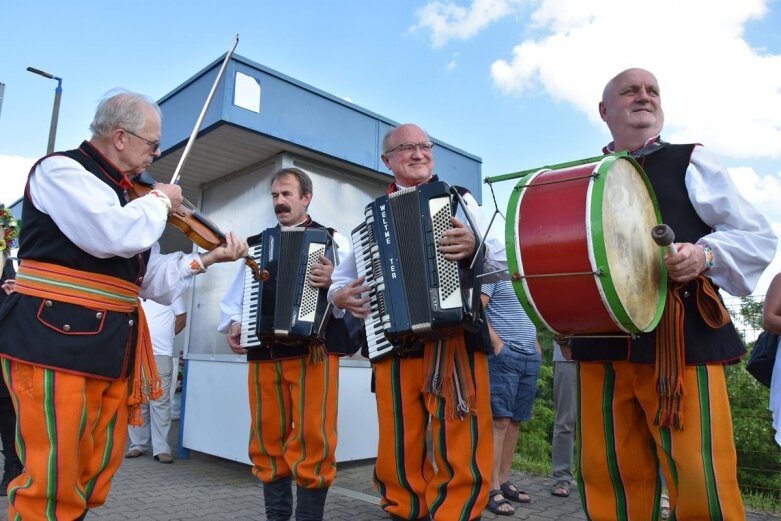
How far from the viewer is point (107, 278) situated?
7.88ft

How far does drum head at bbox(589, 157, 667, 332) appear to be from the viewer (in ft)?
6.29

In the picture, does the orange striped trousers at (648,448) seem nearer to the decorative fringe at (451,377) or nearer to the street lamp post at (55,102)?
the decorative fringe at (451,377)

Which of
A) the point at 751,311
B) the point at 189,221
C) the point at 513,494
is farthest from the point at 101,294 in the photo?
the point at 751,311

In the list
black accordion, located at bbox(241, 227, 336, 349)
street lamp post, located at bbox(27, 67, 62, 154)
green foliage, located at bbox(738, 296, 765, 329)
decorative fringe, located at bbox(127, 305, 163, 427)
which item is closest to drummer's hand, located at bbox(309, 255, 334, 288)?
black accordion, located at bbox(241, 227, 336, 349)

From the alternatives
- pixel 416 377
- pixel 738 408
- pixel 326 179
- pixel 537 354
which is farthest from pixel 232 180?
pixel 738 408

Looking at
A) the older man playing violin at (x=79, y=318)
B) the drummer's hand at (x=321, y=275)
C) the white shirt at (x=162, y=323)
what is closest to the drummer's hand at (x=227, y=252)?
the older man playing violin at (x=79, y=318)

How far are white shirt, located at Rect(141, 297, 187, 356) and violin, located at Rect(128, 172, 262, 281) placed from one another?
3.42 meters

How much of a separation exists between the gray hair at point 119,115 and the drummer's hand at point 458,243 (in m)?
1.40

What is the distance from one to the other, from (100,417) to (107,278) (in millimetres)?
567

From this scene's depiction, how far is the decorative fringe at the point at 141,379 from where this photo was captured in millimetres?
2528

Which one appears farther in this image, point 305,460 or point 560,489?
point 560,489

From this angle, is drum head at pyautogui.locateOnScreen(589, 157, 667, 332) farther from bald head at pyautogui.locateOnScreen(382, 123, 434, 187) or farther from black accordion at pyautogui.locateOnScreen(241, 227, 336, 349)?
black accordion at pyautogui.locateOnScreen(241, 227, 336, 349)

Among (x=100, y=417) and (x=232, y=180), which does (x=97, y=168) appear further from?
(x=232, y=180)

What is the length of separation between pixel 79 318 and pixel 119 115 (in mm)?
875
